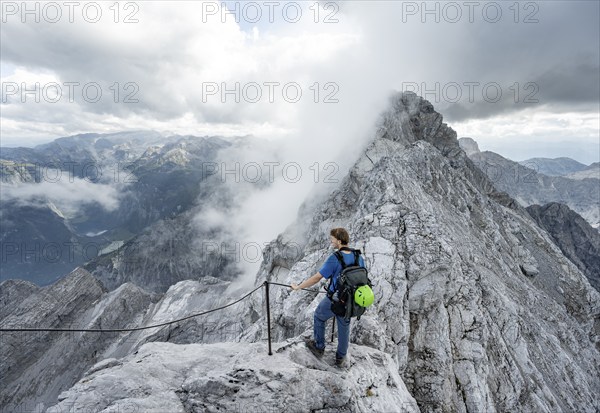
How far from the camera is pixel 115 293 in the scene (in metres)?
86.4

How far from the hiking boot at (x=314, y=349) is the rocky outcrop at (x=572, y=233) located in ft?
598

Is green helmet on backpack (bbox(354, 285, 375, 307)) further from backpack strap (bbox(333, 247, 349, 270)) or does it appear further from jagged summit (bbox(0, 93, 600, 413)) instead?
jagged summit (bbox(0, 93, 600, 413))

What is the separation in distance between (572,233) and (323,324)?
663 ft

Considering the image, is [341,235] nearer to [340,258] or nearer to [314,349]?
[340,258]

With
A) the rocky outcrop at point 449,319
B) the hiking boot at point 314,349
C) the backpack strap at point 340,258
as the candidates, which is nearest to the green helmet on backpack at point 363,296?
the backpack strap at point 340,258

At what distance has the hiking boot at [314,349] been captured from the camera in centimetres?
1127

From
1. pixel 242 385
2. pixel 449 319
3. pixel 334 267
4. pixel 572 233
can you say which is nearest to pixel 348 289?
pixel 334 267

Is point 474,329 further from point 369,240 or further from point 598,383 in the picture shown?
point 598,383

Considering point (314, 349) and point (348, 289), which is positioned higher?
point (348, 289)

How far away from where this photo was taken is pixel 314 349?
1149 centimetres

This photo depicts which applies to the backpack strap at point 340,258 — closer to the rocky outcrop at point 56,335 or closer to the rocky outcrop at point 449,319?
the rocky outcrop at point 449,319

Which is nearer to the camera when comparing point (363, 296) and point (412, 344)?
point (363, 296)

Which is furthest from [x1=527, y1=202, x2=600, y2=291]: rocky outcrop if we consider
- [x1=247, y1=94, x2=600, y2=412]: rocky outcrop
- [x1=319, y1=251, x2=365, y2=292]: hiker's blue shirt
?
[x1=319, y1=251, x2=365, y2=292]: hiker's blue shirt

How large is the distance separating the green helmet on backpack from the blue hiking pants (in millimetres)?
1016
